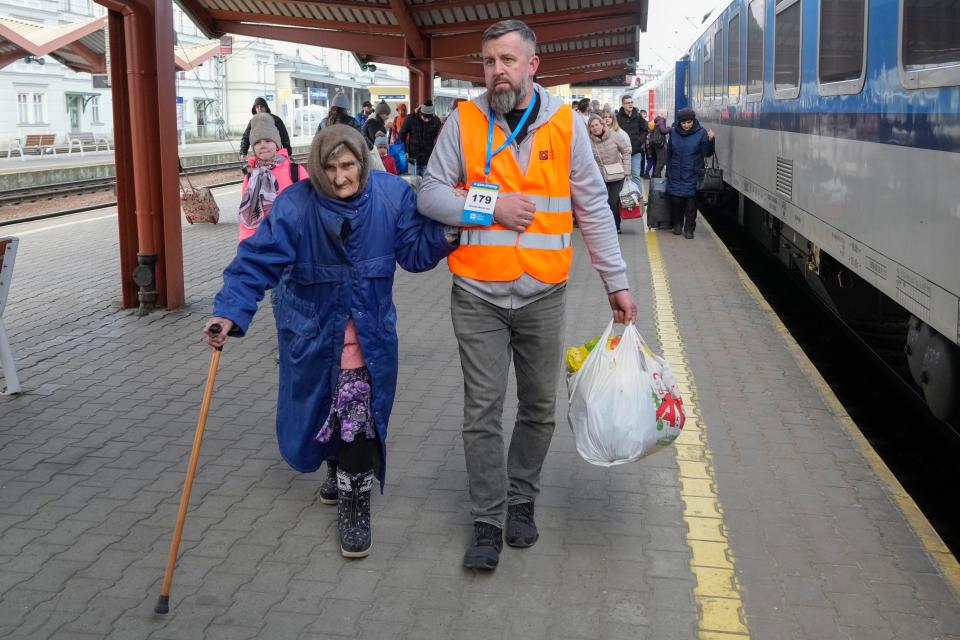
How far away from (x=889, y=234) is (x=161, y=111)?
554 cm

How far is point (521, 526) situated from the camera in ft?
13.5

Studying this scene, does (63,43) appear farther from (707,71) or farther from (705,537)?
(705,537)

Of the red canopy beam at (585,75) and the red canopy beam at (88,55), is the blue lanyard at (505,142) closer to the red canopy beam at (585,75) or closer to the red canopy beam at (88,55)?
the red canopy beam at (585,75)

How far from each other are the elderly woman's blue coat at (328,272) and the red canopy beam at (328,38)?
36.5ft

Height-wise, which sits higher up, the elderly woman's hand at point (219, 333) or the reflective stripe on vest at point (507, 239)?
the reflective stripe on vest at point (507, 239)

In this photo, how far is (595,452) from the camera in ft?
13.3

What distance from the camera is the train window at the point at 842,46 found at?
6129mm

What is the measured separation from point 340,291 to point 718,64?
11908mm

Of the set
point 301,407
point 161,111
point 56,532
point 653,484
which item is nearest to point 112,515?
point 56,532

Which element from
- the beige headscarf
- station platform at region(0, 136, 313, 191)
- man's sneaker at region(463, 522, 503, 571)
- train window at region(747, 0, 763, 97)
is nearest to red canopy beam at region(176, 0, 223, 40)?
station platform at region(0, 136, 313, 191)

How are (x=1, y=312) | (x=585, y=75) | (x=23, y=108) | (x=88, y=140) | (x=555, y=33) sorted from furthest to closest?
(x=23, y=108) < (x=88, y=140) < (x=585, y=75) < (x=555, y=33) < (x=1, y=312)

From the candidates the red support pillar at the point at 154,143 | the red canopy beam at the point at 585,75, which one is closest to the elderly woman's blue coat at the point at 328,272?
the red support pillar at the point at 154,143

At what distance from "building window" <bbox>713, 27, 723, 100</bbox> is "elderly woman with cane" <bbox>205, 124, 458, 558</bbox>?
11289 millimetres

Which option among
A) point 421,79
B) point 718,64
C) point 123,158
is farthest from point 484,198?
point 421,79
